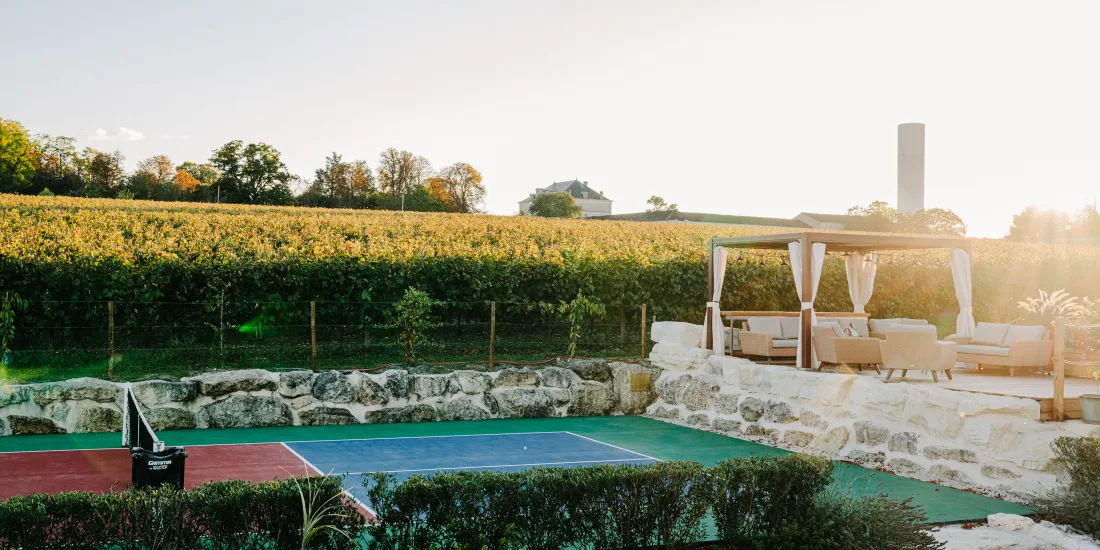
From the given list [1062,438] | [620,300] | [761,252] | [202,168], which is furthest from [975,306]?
[202,168]

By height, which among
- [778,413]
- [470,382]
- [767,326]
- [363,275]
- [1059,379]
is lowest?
[778,413]

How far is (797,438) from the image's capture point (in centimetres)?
1118

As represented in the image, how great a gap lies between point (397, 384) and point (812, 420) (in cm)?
617

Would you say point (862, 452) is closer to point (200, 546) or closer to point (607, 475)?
point (607, 475)

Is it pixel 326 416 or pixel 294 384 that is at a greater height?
pixel 294 384

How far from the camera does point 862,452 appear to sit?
400 inches

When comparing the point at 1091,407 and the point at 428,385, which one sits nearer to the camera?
the point at 1091,407

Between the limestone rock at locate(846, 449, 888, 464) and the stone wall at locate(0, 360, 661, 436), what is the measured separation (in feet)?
15.1

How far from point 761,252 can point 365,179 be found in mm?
47797

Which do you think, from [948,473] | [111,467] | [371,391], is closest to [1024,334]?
[948,473]

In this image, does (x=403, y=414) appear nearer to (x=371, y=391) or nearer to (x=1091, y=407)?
(x=371, y=391)

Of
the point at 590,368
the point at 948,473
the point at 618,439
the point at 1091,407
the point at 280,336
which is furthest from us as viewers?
the point at 590,368

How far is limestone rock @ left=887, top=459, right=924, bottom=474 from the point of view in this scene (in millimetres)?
9470

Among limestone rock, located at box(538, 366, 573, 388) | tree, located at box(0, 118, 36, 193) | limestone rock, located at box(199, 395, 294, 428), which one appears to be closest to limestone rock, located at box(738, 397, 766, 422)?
limestone rock, located at box(538, 366, 573, 388)
